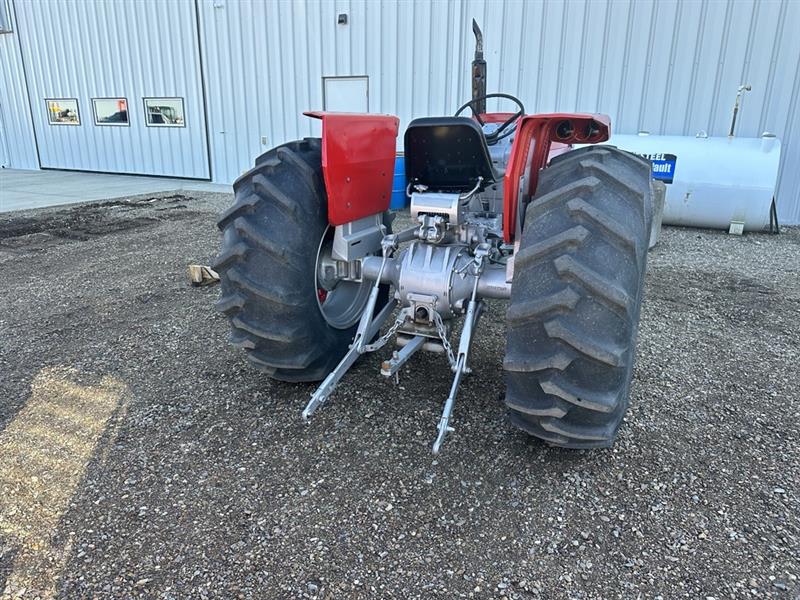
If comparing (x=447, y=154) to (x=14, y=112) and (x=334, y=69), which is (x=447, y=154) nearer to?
(x=334, y=69)

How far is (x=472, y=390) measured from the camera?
3084 mm

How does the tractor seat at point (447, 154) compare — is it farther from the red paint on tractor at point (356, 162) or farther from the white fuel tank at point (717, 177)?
the white fuel tank at point (717, 177)

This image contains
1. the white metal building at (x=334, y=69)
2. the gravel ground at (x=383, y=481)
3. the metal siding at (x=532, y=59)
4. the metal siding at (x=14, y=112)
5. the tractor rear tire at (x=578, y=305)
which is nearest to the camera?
the gravel ground at (x=383, y=481)

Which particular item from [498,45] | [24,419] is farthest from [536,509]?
[498,45]

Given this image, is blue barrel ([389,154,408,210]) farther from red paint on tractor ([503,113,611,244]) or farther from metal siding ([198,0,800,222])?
red paint on tractor ([503,113,611,244])

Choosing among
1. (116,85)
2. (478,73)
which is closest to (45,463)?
(478,73)

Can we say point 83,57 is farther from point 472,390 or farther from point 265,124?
point 472,390

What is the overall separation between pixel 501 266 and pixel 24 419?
251 cm

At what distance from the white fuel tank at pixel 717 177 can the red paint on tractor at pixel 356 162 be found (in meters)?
5.52

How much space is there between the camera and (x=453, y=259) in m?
2.71

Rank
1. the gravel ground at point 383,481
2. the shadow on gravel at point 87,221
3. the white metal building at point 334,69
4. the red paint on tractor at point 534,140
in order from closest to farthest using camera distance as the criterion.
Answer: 1. the gravel ground at point 383,481
2. the red paint on tractor at point 534,140
3. the shadow on gravel at point 87,221
4. the white metal building at point 334,69

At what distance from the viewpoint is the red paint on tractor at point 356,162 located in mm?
2617

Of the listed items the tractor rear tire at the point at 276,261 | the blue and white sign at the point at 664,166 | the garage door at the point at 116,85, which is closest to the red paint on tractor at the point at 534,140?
the tractor rear tire at the point at 276,261

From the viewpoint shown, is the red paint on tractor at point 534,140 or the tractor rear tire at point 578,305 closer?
the tractor rear tire at point 578,305
